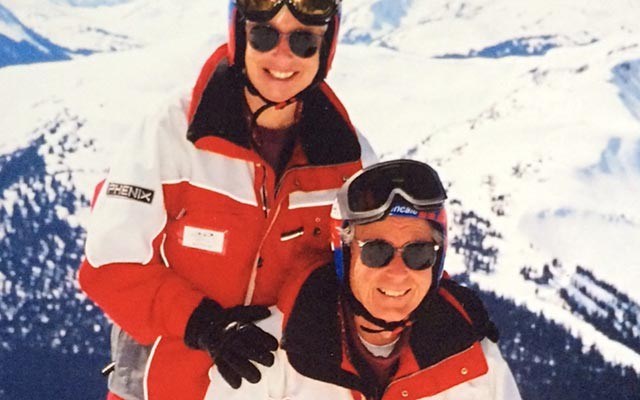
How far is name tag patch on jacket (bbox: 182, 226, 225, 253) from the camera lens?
1.60m

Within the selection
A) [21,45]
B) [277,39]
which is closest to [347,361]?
[277,39]

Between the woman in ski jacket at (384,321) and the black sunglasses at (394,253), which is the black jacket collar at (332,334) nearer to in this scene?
the woman in ski jacket at (384,321)

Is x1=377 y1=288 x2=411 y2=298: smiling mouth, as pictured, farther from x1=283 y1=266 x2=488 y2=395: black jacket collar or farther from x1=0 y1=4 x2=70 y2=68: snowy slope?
x1=0 y1=4 x2=70 y2=68: snowy slope

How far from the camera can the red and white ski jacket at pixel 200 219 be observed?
1.50 m

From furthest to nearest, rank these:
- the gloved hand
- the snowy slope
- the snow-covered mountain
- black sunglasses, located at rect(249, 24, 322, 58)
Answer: the snowy slope → the snow-covered mountain → black sunglasses, located at rect(249, 24, 322, 58) → the gloved hand

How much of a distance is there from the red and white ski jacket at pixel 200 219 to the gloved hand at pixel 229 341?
1.3 inches

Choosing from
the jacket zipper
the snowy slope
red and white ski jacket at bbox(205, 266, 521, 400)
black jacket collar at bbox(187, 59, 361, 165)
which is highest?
the snowy slope

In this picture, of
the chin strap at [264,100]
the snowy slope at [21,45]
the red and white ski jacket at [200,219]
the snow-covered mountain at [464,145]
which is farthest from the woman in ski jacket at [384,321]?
the snowy slope at [21,45]

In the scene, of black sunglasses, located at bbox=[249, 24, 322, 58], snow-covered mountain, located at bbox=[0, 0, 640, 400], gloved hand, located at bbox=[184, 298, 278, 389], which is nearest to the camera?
gloved hand, located at bbox=[184, 298, 278, 389]

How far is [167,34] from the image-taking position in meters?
3.42

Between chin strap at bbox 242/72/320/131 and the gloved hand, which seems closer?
the gloved hand

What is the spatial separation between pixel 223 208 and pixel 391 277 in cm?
43

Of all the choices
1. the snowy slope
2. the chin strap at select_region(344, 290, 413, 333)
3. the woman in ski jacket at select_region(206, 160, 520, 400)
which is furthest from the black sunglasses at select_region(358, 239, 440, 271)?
the snowy slope

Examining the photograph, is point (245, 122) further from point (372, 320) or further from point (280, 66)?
point (372, 320)
